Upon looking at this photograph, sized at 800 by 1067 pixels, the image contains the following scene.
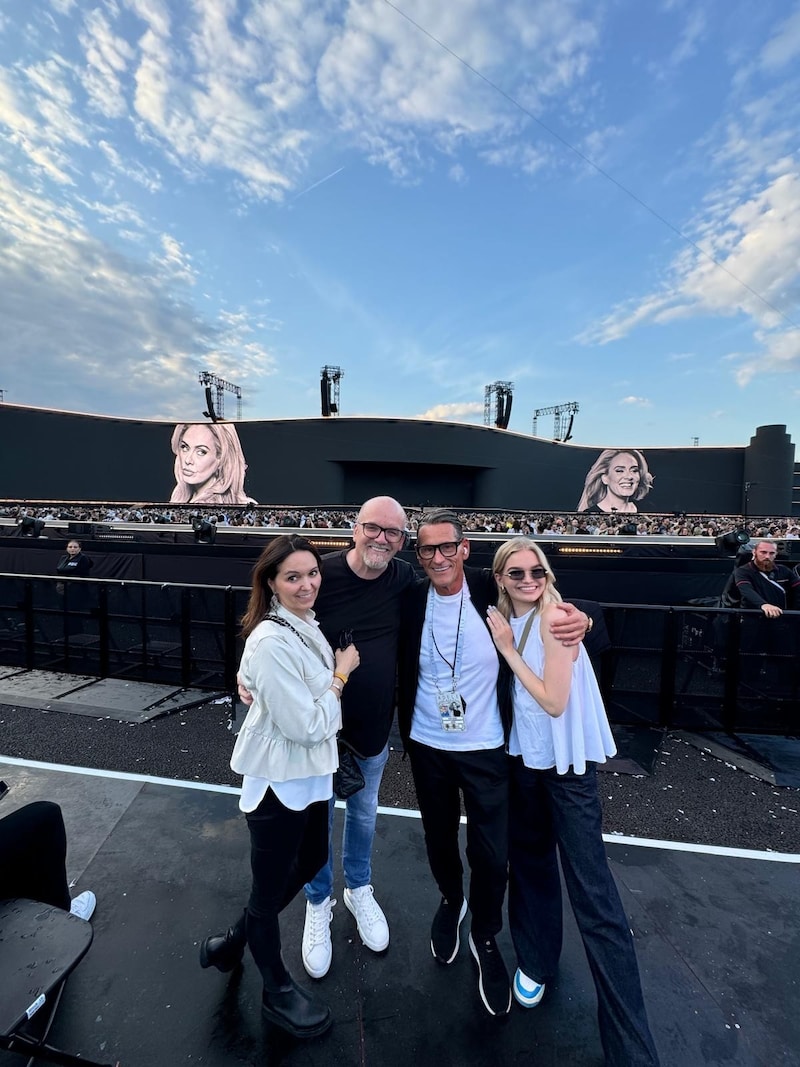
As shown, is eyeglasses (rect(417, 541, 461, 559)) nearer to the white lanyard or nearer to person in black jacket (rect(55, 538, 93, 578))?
the white lanyard

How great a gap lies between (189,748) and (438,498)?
38.7 meters

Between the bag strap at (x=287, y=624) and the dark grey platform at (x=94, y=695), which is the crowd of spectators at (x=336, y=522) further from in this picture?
the bag strap at (x=287, y=624)

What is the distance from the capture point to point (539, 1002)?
77.5 inches

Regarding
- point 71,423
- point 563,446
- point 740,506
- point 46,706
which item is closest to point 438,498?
point 563,446

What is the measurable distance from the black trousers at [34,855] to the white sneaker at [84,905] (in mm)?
442

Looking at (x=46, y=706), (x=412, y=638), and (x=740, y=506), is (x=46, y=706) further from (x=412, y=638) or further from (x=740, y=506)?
(x=740, y=506)

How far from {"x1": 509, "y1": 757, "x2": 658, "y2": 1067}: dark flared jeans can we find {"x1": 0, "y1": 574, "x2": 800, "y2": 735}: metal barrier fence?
3.06m

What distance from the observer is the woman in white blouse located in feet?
5.47

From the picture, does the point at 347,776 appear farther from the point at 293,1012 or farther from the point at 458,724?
the point at 293,1012

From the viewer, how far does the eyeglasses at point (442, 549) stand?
1.96m

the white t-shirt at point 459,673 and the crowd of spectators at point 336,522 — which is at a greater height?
the white t-shirt at point 459,673

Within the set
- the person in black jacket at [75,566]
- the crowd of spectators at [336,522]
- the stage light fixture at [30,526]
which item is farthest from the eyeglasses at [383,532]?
the stage light fixture at [30,526]

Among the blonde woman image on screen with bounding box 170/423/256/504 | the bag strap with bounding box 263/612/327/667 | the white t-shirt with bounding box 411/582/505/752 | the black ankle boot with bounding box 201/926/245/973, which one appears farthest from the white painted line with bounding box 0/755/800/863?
the blonde woman image on screen with bounding box 170/423/256/504

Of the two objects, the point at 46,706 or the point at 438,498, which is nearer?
the point at 46,706
